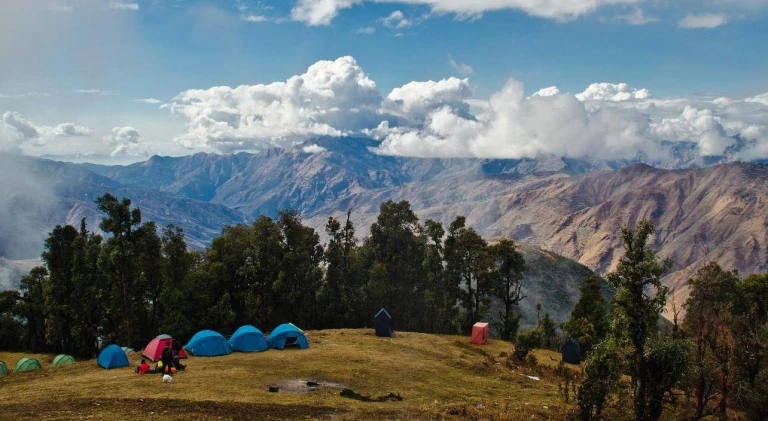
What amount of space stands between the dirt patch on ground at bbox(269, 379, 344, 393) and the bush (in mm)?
23461

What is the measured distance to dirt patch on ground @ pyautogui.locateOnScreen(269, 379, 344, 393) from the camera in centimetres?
3347

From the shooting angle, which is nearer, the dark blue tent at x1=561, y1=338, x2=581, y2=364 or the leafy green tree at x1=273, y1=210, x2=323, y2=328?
the dark blue tent at x1=561, y1=338, x2=581, y2=364

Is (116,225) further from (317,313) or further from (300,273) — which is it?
(317,313)

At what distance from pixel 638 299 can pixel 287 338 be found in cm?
3246

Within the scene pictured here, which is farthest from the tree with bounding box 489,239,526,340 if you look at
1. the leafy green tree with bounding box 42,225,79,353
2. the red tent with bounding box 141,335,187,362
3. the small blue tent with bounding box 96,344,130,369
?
the leafy green tree with bounding box 42,225,79,353

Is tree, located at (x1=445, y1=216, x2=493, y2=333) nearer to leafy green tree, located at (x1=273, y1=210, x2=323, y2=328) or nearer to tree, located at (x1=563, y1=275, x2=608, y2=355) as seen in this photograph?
tree, located at (x1=563, y1=275, x2=608, y2=355)

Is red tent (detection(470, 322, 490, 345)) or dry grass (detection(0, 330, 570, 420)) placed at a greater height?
dry grass (detection(0, 330, 570, 420))

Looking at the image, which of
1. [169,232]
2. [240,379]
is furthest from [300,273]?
[240,379]

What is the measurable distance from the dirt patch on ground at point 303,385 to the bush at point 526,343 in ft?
77.0

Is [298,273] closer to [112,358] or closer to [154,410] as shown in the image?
[112,358]

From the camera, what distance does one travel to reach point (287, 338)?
48812 millimetres

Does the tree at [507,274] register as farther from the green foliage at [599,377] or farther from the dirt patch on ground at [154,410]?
the dirt patch on ground at [154,410]

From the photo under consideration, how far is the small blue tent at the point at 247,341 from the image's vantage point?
46438 millimetres

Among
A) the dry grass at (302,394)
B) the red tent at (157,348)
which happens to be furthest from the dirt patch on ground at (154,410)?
the red tent at (157,348)
